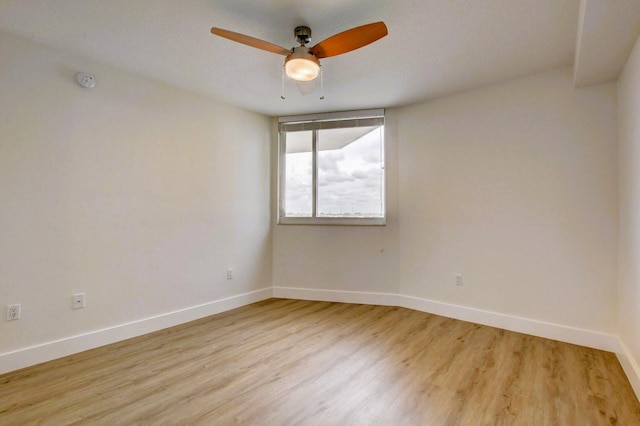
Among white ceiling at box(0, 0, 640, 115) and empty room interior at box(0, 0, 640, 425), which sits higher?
white ceiling at box(0, 0, 640, 115)

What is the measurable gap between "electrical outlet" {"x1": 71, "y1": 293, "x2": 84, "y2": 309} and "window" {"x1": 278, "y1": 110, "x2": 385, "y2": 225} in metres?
2.35

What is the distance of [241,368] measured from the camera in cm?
239

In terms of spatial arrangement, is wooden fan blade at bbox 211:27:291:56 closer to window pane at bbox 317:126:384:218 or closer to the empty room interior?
the empty room interior

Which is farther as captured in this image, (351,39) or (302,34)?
(302,34)

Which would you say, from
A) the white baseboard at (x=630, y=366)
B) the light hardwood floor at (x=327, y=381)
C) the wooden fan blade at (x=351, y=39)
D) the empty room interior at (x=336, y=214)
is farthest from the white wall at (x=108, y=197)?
the white baseboard at (x=630, y=366)

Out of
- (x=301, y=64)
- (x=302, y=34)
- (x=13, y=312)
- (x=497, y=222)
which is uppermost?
(x=302, y=34)

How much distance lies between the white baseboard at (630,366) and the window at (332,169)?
239 cm

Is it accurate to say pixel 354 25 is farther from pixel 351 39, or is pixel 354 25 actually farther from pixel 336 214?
pixel 336 214

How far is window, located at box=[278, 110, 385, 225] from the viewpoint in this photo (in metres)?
4.13

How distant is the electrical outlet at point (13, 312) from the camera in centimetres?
235

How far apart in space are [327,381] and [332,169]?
8.88 feet

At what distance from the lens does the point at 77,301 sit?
105 inches

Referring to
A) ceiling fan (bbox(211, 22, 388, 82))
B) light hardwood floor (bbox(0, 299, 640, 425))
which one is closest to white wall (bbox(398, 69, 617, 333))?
light hardwood floor (bbox(0, 299, 640, 425))

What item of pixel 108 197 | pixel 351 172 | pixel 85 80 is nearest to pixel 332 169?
pixel 351 172
